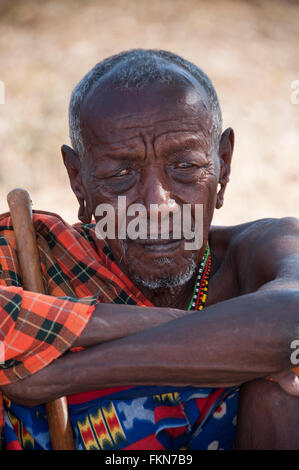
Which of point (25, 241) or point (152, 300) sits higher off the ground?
point (25, 241)

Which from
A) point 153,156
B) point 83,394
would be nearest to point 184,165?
point 153,156

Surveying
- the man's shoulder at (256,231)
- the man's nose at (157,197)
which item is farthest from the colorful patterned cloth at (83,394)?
the man's shoulder at (256,231)

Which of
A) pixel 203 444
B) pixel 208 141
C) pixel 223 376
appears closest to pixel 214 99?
pixel 208 141

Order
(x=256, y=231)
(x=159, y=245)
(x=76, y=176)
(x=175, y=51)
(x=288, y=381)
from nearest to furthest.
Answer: (x=288, y=381), (x=159, y=245), (x=256, y=231), (x=76, y=176), (x=175, y=51)

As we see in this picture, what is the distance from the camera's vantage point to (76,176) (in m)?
2.96

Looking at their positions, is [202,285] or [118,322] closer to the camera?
[118,322]

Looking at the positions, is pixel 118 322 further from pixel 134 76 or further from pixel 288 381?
pixel 134 76

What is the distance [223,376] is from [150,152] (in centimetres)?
94

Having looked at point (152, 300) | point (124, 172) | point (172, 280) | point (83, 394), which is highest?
point (124, 172)

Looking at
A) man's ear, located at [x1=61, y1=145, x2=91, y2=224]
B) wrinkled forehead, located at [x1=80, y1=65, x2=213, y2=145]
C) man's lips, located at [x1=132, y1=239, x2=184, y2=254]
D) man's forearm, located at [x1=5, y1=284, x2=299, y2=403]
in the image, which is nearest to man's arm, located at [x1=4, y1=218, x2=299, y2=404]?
man's forearm, located at [x1=5, y1=284, x2=299, y2=403]

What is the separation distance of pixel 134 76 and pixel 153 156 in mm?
361

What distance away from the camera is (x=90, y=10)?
12.5m
